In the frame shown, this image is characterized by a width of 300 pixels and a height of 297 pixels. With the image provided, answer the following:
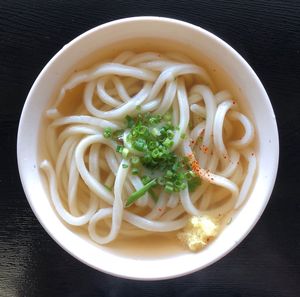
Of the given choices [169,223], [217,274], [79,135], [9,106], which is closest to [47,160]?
[79,135]

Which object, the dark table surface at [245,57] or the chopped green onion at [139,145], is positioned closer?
the chopped green onion at [139,145]

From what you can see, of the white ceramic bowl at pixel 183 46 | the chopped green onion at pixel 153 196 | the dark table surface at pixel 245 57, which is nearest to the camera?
the white ceramic bowl at pixel 183 46

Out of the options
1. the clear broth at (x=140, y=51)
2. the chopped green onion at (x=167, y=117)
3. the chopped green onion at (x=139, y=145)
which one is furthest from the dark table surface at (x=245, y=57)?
the chopped green onion at (x=139, y=145)

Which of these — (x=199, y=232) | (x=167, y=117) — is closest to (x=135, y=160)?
(x=167, y=117)

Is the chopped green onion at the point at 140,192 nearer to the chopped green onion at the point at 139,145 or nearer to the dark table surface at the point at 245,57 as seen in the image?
the chopped green onion at the point at 139,145

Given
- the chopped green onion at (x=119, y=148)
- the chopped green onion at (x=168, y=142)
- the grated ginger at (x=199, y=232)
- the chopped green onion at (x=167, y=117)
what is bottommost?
the grated ginger at (x=199, y=232)

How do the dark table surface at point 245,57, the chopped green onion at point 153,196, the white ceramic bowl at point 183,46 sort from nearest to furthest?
the white ceramic bowl at point 183,46 → the chopped green onion at point 153,196 → the dark table surface at point 245,57

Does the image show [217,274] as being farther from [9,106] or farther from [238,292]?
[9,106]
